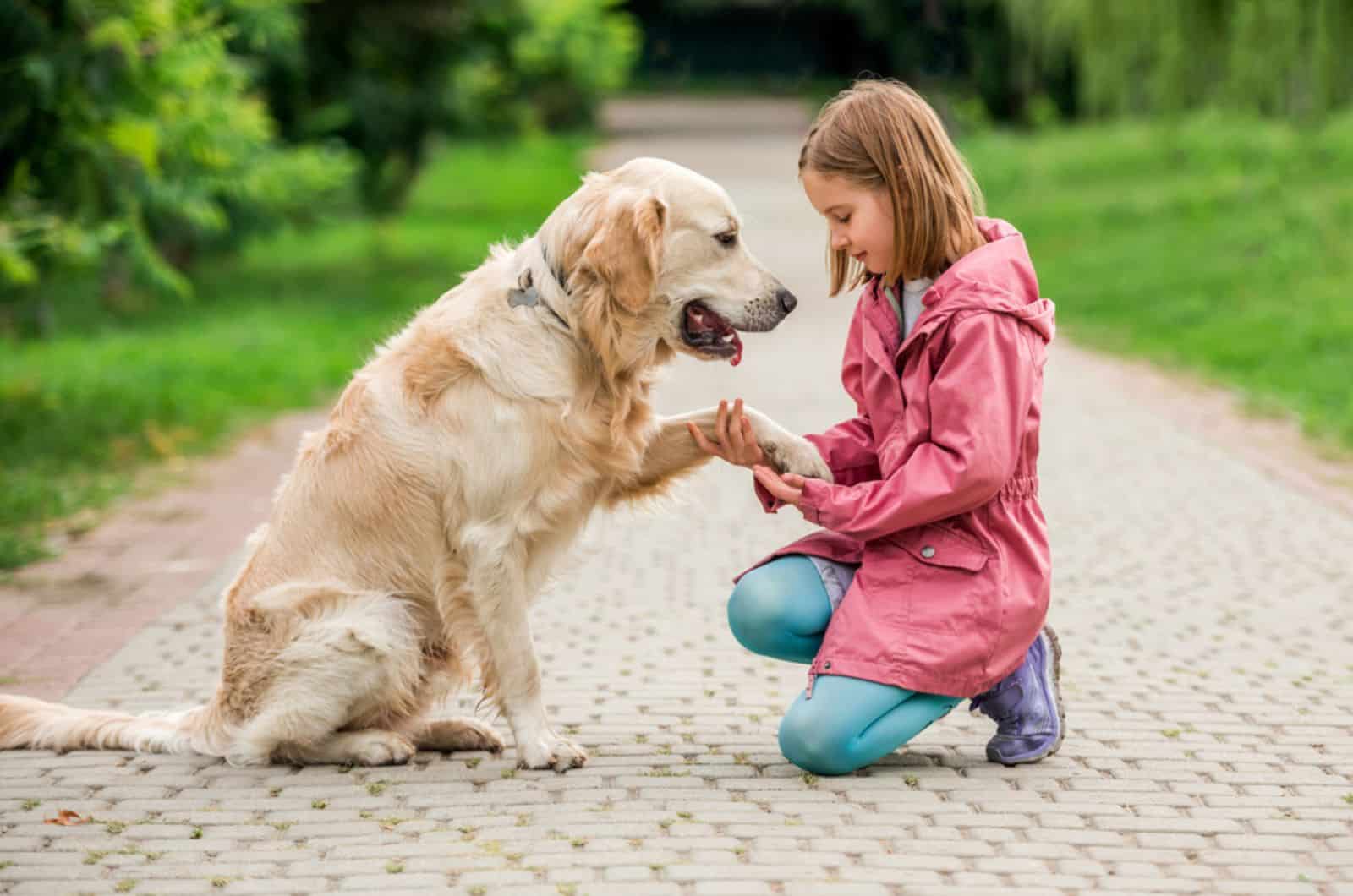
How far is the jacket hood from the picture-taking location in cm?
414

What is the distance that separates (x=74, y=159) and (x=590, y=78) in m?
30.5

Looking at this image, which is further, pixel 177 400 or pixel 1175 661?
pixel 177 400

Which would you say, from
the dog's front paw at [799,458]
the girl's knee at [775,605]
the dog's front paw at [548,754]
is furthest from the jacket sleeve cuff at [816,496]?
the dog's front paw at [548,754]

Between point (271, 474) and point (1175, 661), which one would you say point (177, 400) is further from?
point (1175, 661)

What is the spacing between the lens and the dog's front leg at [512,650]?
14.5 ft

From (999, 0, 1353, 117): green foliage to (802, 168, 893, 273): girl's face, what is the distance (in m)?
13.8

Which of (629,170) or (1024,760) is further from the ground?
(629,170)

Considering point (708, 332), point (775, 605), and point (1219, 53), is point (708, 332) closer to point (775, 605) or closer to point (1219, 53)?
point (775, 605)

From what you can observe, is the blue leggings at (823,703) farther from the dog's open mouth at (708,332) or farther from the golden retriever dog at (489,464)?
the dog's open mouth at (708,332)

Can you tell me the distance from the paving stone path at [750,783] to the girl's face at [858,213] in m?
0.89

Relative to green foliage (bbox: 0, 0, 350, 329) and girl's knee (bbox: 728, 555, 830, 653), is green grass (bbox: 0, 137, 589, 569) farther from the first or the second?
girl's knee (bbox: 728, 555, 830, 653)

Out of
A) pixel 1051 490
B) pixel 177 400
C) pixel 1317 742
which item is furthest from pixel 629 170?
pixel 177 400

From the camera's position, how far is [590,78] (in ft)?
128

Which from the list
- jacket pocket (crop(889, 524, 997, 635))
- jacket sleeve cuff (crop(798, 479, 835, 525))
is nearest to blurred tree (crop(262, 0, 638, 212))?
jacket sleeve cuff (crop(798, 479, 835, 525))
